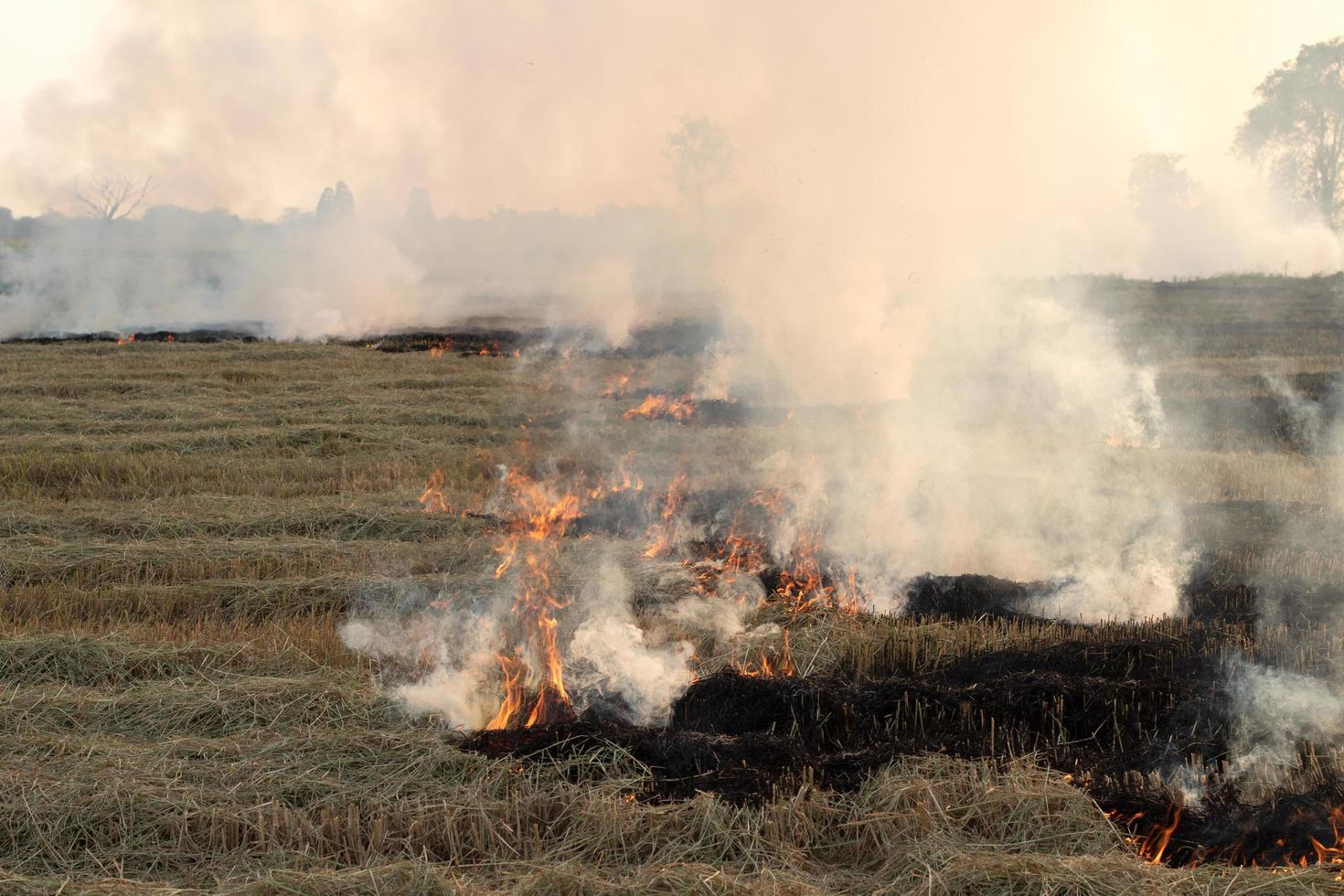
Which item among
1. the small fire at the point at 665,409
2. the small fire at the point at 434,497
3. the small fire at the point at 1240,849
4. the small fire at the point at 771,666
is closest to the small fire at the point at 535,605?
the small fire at the point at 434,497

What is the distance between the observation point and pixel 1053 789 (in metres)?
→ 4.51

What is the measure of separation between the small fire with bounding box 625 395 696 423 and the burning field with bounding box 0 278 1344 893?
4.45 metres

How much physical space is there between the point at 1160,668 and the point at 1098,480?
598cm

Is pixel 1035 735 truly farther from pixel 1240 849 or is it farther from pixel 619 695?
pixel 619 695

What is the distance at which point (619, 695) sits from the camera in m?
5.83

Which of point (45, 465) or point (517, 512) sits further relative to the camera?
point (45, 465)

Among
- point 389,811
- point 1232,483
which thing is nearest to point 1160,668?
point 389,811

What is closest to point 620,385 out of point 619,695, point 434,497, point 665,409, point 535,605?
point 665,409

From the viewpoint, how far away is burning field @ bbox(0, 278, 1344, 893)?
4191 millimetres

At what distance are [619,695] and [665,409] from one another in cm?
1147

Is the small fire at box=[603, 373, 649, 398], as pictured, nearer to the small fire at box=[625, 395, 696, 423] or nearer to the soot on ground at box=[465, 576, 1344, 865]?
the small fire at box=[625, 395, 696, 423]

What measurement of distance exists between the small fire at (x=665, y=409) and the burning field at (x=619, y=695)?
4.45 m

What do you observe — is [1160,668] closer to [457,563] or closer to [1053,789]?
[1053,789]

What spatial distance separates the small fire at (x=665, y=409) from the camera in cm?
1664
